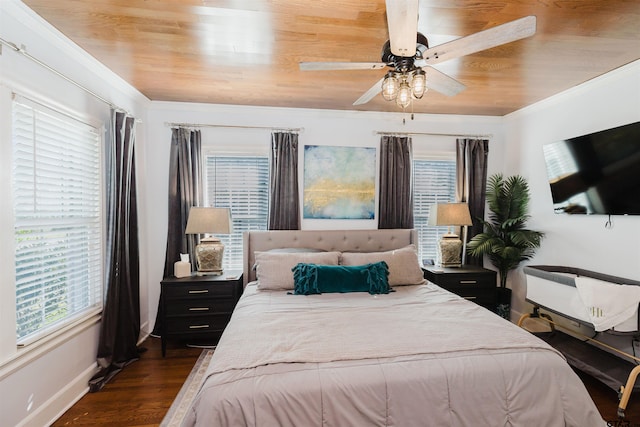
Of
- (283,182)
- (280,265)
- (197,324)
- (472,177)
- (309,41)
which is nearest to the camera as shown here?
(309,41)

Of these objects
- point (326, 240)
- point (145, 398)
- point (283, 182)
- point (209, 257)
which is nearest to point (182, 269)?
point (209, 257)

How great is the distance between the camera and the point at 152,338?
348 centimetres

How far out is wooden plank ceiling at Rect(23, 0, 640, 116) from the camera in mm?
1815

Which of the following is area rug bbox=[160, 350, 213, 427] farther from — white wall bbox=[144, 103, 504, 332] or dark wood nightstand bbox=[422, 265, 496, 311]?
dark wood nightstand bbox=[422, 265, 496, 311]

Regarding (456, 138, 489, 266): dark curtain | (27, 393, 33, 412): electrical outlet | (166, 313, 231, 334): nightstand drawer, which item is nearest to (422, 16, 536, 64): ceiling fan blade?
(456, 138, 489, 266): dark curtain

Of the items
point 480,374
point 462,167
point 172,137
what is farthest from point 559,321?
point 172,137

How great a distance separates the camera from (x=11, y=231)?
1824 millimetres

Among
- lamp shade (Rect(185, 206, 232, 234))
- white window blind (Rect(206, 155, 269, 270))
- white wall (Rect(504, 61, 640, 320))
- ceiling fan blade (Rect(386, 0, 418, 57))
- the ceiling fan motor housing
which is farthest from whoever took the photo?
white window blind (Rect(206, 155, 269, 270))

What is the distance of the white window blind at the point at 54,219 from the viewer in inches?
76.2

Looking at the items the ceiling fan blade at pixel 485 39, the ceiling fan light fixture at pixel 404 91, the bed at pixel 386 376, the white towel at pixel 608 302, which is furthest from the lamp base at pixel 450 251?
the ceiling fan blade at pixel 485 39

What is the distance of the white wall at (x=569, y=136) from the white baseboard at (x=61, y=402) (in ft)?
14.9

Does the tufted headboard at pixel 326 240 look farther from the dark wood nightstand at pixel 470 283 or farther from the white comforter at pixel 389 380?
the white comforter at pixel 389 380

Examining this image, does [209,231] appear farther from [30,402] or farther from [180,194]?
[30,402]

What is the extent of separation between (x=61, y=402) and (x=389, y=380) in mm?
2385
